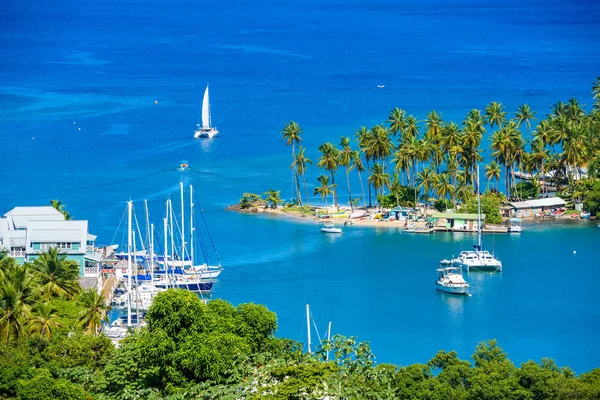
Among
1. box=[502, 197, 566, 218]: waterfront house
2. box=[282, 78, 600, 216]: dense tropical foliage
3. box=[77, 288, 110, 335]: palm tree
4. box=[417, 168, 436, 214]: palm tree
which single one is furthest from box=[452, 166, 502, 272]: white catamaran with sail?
box=[77, 288, 110, 335]: palm tree

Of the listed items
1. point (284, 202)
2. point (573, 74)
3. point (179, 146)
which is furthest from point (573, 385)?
point (573, 74)

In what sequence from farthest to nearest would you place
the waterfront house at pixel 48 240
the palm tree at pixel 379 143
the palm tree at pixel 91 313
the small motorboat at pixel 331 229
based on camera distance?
the palm tree at pixel 379 143
the small motorboat at pixel 331 229
the waterfront house at pixel 48 240
the palm tree at pixel 91 313

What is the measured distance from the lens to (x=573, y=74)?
196375 millimetres

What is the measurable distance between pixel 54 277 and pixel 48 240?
12519 mm

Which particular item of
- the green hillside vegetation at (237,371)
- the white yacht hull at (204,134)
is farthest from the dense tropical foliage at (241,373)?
the white yacht hull at (204,134)

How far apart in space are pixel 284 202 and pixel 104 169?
26.3 m

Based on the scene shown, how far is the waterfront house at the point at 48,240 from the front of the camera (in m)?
80.6

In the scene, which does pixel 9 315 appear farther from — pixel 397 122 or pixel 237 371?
pixel 397 122

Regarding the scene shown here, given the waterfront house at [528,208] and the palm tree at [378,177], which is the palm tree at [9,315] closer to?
the palm tree at [378,177]

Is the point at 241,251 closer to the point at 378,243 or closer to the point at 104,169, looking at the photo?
the point at 378,243

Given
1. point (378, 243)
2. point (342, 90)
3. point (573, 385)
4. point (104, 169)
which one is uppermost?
point (342, 90)

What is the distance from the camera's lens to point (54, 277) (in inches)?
2699

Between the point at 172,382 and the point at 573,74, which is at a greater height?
the point at 573,74

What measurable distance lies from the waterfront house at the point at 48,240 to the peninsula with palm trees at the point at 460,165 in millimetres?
27591
